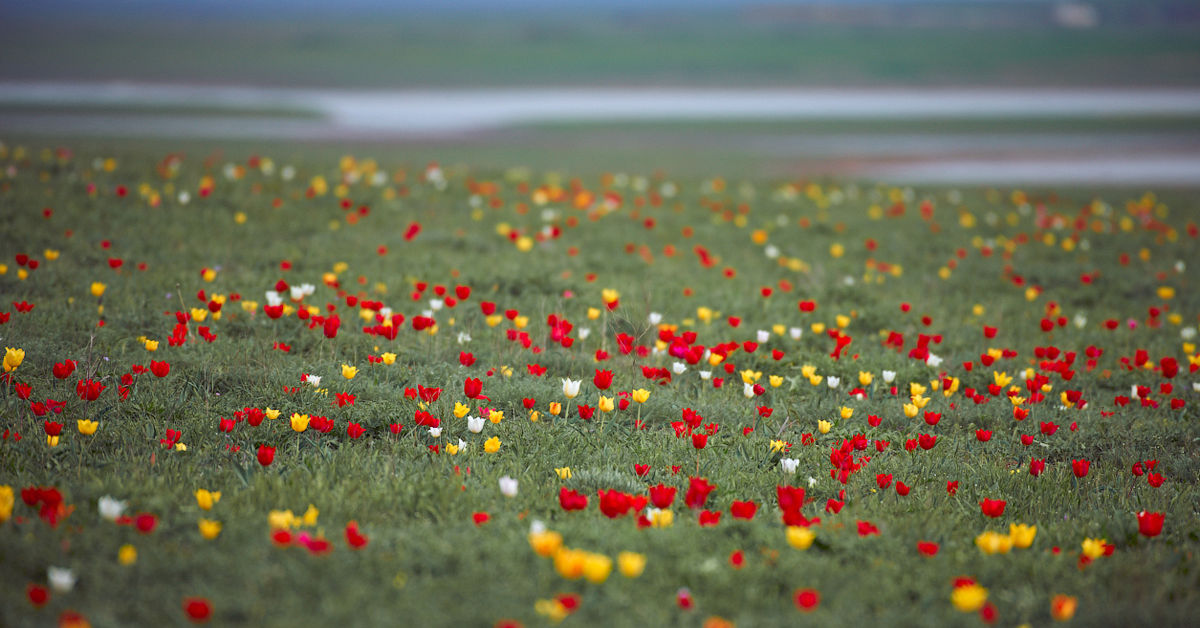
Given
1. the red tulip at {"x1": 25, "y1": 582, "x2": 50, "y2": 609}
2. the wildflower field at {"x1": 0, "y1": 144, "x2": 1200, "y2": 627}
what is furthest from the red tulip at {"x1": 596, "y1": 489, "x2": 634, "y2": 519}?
the red tulip at {"x1": 25, "y1": 582, "x2": 50, "y2": 609}

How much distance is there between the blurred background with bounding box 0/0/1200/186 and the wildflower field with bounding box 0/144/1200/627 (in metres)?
9.75

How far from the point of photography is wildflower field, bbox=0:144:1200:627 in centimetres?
295

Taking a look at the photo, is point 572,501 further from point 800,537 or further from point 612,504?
point 800,537

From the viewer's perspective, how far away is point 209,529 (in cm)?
300

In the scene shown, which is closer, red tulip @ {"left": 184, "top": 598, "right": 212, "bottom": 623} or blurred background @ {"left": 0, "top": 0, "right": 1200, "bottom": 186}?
red tulip @ {"left": 184, "top": 598, "right": 212, "bottom": 623}

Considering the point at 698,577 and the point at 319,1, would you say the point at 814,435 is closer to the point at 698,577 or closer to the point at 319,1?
the point at 698,577

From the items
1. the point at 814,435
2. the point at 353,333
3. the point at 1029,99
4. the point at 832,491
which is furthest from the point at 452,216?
the point at 1029,99

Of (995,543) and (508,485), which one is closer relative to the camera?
(995,543)

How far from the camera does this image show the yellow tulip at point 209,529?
118 inches

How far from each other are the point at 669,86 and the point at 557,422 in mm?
43655

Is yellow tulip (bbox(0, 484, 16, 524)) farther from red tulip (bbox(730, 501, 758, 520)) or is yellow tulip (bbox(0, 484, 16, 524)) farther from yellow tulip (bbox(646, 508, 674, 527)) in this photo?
red tulip (bbox(730, 501, 758, 520))

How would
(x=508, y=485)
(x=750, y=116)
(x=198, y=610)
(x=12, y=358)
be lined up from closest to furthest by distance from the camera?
(x=198, y=610)
(x=508, y=485)
(x=12, y=358)
(x=750, y=116)

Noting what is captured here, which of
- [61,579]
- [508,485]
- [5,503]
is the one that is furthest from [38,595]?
[508,485]

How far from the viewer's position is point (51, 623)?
2.63 m
